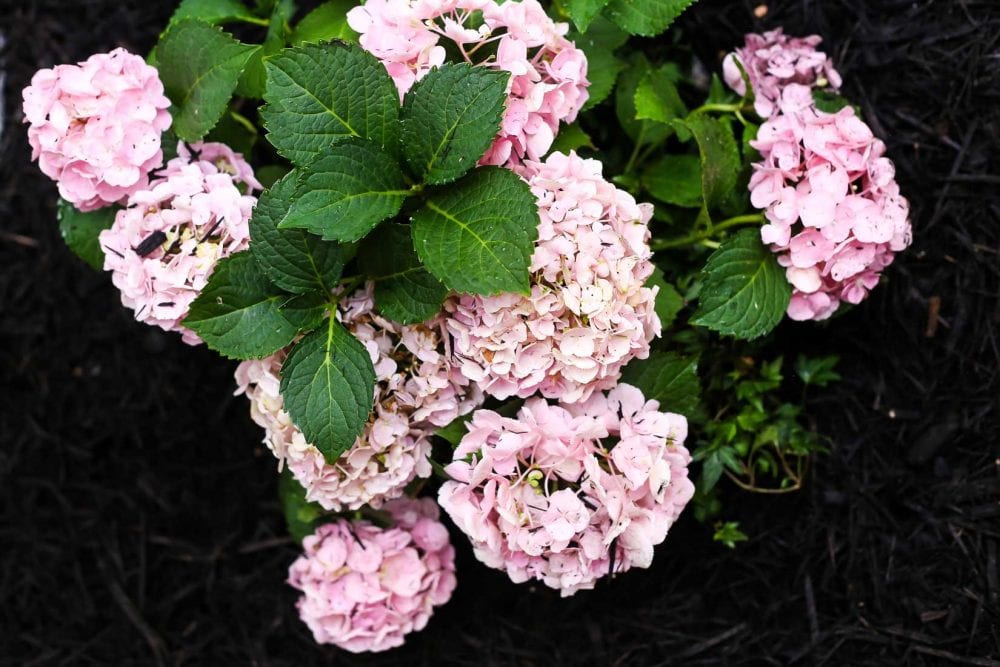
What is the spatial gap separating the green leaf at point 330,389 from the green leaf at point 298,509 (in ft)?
1.06

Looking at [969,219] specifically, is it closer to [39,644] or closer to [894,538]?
[894,538]

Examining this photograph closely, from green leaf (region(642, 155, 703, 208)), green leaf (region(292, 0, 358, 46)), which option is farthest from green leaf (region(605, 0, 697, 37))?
green leaf (region(292, 0, 358, 46))

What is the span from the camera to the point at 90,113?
1.04 meters

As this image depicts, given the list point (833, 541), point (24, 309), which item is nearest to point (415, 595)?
point (833, 541)

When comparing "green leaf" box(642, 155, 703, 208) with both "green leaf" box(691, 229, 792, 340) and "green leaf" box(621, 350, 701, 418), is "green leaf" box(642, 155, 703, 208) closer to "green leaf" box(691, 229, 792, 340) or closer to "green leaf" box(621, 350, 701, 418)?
"green leaf" box(691, 229, 792, 340)

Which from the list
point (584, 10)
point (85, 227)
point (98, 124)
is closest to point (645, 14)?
point (584, 10)

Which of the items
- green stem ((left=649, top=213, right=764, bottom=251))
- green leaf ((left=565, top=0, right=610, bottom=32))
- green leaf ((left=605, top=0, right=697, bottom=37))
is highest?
green leaf ((left=565, top=0, right=610, bottom=32))

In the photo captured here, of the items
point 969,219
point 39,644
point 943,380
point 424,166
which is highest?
point 424,166

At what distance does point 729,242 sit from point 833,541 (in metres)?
0.51

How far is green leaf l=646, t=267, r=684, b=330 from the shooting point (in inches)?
43.7

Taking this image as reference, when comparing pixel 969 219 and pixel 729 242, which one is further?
pixel 969 219

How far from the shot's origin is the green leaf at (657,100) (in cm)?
111

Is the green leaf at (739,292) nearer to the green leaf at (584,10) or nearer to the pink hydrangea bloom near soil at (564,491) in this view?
the pink hydrangea bloom near soil at (564,491)

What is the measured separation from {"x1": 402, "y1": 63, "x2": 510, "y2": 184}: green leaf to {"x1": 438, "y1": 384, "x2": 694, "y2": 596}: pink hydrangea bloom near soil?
28 cm
